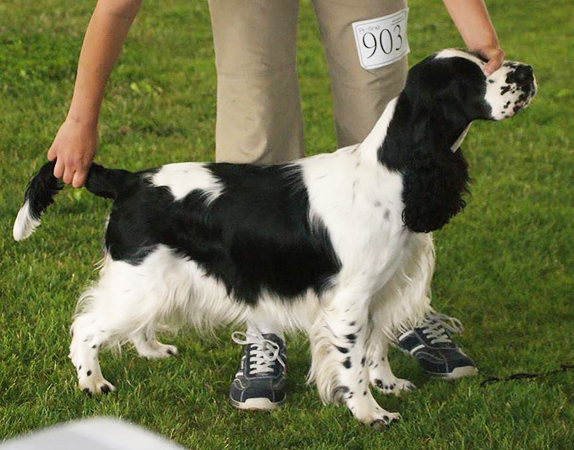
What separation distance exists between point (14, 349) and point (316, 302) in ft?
3.90

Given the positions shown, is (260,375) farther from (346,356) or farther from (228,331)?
(228,331)

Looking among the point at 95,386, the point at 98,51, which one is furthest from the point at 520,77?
the point at 95,386

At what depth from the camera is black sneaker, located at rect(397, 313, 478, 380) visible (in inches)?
140

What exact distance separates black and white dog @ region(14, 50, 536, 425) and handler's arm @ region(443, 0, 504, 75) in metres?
0.18

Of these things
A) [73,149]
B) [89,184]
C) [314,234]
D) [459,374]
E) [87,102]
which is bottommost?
[459,374]

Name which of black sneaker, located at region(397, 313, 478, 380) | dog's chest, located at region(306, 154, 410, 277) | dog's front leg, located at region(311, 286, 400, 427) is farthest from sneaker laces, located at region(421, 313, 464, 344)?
dog's chest, located at region(306, 154, 410, 277)

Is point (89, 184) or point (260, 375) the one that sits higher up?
point (89, 184)

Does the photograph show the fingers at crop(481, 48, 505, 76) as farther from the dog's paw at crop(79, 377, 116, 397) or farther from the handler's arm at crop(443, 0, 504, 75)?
the dog's paw at crop(79, 377, 116, 397)

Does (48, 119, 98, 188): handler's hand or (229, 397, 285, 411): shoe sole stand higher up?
(48, 119, 98, 188): handler's hand

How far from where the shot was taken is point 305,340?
12.3ft

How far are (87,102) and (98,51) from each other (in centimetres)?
17

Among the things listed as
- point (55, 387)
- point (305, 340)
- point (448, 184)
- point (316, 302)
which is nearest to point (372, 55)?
point (448, 184)

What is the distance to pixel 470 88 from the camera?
2854 mm

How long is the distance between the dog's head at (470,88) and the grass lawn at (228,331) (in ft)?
3.36
